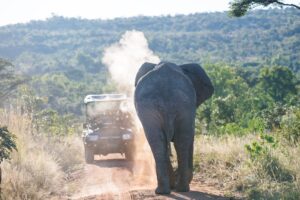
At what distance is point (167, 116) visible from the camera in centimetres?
911

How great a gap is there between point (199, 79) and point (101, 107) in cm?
803

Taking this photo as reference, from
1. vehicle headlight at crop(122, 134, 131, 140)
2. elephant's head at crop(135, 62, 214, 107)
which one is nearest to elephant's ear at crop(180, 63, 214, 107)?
elephant's head at crop(135, 62, 214, 107)

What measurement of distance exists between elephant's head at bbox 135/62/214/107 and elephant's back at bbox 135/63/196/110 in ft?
2.00

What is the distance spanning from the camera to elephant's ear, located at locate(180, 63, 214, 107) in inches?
409

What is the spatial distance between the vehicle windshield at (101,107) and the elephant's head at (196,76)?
7.50 metres

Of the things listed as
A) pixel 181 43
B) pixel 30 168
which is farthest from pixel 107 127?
pixel 181 43

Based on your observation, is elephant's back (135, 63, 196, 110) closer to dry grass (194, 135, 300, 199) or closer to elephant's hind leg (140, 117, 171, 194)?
elephant's hind leg (140, 117, 171, 194)

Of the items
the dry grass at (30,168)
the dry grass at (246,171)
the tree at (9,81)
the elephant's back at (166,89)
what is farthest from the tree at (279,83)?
the elephant's back at (166,89)

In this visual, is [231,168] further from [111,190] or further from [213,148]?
[111,190]

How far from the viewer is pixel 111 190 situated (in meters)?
10.5

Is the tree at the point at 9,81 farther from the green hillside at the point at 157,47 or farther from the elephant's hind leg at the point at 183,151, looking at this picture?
the green hillside at the point at 157,47

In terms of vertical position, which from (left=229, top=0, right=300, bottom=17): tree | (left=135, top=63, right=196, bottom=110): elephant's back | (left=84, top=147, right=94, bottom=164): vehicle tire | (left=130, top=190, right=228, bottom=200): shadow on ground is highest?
(left=229, top=0, right=300, bottom=17): tree

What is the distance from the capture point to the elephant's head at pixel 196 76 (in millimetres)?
10242

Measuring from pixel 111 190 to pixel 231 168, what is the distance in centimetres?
246
